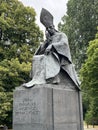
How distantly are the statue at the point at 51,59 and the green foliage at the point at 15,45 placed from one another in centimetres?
1028

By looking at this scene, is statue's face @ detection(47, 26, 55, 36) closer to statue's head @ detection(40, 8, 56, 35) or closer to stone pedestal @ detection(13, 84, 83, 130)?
statue's head @ detection(40, 8, 56, 35)

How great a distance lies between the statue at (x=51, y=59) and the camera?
9.12m

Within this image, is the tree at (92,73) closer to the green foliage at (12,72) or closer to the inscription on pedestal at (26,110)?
the green foliage at (12,72)

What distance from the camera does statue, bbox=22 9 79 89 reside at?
9.12m

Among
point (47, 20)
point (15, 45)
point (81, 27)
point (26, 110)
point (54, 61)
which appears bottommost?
point (26, 110)

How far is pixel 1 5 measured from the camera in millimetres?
23578

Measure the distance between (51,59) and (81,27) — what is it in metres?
23.7

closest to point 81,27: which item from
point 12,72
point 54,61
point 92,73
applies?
point 92,73

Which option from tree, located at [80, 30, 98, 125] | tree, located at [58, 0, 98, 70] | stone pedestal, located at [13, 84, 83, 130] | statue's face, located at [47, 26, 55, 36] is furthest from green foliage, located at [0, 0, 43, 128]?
stone pedestal, located at [13, 84, 83, 130]

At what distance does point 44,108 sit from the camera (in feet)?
28.0

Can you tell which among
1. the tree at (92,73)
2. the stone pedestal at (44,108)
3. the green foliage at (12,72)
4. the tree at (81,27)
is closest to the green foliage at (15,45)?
the green foliage at (12,72)

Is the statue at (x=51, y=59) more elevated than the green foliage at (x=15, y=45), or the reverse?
the green foliage at (x=15, y=45)

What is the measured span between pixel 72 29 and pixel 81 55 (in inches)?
118

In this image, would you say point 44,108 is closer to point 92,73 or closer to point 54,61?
point 54,61
